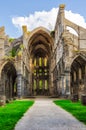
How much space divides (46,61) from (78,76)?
24.2 metres

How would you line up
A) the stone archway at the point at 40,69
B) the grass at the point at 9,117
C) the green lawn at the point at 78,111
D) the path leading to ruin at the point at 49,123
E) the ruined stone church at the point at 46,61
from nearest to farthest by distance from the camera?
the path leading to ruin at the point at 49,123, the grass at the point at 9,117, the green lawn at the point at 78,111, the ruined stone church at the point at 46,61, the stone archway at the point at 40,69

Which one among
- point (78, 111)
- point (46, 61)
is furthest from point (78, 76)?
point (78, 111)

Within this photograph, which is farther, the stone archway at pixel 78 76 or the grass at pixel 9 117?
the stone archway at pixel 78 76

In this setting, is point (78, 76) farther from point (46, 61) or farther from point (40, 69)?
point (46, 61)

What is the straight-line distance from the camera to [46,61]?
250ft

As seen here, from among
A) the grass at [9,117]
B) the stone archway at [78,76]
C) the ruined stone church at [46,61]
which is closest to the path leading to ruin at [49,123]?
the grass at [9,117]

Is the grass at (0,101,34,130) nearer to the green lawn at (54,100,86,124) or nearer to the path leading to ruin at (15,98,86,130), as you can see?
the path leading to ruin at (15,98,86,130)

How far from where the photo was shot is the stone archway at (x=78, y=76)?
4803 centimetres

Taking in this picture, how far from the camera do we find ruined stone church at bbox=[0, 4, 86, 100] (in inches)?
1704

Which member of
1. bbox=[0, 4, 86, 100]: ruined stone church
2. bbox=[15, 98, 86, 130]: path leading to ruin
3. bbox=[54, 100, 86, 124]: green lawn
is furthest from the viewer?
bbox=[0, 4, 86, 100]: ruined stone church

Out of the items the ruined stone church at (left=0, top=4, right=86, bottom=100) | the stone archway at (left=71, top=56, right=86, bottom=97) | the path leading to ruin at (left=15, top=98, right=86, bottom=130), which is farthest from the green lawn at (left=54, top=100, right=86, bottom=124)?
the stone archway at (left=71, top=56, right=86, bottom=97)

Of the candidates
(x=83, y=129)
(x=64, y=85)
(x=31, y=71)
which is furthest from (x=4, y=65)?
(x=83, y=129)

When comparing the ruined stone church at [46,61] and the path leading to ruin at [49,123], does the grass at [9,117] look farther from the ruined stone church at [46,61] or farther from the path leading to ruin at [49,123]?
the ruined stone church at [46,61]

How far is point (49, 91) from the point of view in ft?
237
